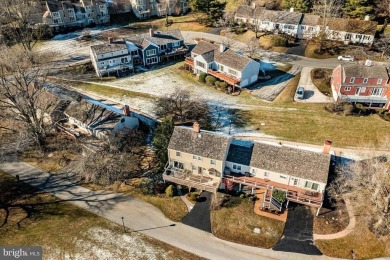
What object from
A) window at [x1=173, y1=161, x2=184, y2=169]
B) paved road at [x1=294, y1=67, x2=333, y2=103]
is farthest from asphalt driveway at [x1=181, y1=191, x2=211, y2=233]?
paved road at [x1=294, y1=67, x2=333, y2=103]

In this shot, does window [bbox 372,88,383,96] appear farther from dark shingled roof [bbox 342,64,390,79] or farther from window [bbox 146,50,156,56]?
Result: window [bbox 146,50,156,56]

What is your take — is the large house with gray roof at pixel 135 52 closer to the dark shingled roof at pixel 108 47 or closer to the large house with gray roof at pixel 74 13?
the dark shingled roof at pixel 108 47

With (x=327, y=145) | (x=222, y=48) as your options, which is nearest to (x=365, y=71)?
(x=327, y=145)

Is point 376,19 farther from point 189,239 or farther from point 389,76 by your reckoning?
point 189,239

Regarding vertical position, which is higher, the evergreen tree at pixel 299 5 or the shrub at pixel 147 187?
the evergreen tree at pixel 299 5

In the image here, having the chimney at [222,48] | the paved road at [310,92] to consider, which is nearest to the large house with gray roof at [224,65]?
the chimney at [222,48]

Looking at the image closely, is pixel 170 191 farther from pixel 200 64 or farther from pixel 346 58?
pixel 346 58

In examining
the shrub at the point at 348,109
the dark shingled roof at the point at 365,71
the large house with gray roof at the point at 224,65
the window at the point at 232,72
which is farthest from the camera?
the window at the point at 232,72
